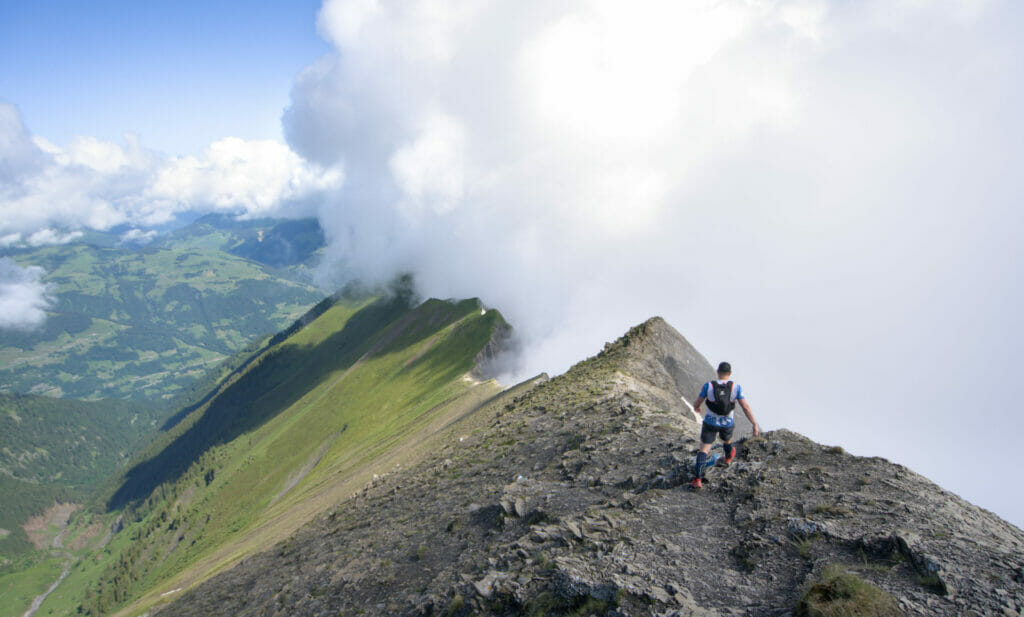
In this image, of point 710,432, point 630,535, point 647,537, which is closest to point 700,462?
point 710,432

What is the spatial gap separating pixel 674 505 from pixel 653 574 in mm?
4450

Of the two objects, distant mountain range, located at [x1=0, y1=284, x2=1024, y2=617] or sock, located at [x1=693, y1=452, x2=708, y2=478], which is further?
sock, located at [x1=693, y1=452, x2=708, y2=478]

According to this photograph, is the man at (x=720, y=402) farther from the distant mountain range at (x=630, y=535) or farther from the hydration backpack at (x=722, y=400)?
the distant mountain range at (x=630, y=535)

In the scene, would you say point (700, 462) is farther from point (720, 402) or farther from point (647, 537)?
point (647, 537)

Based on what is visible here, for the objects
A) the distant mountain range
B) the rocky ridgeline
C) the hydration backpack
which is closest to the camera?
the distant mountain range

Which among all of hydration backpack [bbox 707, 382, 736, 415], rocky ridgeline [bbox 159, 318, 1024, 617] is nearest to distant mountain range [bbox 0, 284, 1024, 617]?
rocky ridgeline [bbox 159, 318, 1024, 617]

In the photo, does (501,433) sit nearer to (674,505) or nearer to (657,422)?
(657,422)

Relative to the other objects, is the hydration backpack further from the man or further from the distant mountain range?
the distant mountain range

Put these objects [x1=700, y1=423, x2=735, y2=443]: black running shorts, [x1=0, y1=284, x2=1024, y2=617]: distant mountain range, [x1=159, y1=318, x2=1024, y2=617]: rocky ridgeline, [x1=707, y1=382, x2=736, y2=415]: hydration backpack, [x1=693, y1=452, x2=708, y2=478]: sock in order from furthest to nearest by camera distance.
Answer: [x1=693, y1=452, x2=708, y2=478]: sock, [x1=700, y1=423, x2=735, y2=443]: black running shorts, [x1=707, y1=382, x2=736, y2=415]: hydration backpack, [x1=159, y1=318, x2=1024, y2=617]: rocky ridgeline, [x1=0, y1=284, x2=1024, y2=617]: distant mountain range

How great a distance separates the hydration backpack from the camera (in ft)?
61.2

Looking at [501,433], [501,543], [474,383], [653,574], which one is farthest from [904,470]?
[474,383]

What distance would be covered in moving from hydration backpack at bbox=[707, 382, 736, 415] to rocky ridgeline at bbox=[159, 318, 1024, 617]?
347cm

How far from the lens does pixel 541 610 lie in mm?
16281

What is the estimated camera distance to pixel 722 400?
18.6 m
